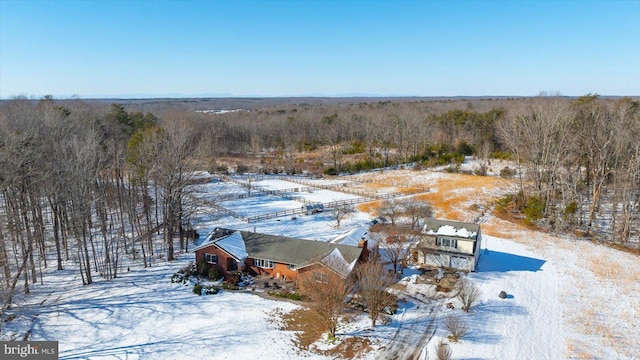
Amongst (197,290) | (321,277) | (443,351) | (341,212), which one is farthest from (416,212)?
(197,290)

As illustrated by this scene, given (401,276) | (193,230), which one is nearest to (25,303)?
(193,230)

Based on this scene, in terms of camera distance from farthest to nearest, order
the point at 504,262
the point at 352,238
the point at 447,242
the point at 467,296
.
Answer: the point at 504,262 → the point at 352,238 → the point at 447,242 → the point at 467,296

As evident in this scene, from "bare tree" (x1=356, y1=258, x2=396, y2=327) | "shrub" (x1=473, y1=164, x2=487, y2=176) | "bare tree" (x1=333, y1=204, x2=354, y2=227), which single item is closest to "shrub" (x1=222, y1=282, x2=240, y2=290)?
"bare tree" (x1=356, y1=258, x2=396, y2=327)

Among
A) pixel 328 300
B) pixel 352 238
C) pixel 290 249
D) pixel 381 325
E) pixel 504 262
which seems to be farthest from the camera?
pixel 504 262

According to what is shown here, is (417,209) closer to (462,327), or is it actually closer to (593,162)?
(462,327)

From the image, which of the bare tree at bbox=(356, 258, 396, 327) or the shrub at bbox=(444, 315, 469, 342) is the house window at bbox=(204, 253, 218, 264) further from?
the shrub at bbox=(444, 315, 469, 342)

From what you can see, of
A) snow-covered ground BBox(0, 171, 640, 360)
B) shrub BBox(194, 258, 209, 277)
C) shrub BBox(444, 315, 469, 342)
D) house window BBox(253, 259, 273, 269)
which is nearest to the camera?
snow-covered ground BBox(0, 171, 640, 360)

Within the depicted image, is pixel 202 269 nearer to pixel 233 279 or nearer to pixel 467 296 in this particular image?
pixel 233 279
